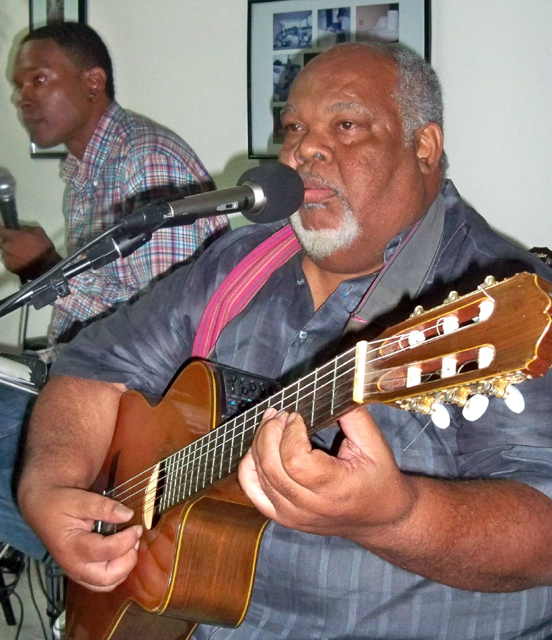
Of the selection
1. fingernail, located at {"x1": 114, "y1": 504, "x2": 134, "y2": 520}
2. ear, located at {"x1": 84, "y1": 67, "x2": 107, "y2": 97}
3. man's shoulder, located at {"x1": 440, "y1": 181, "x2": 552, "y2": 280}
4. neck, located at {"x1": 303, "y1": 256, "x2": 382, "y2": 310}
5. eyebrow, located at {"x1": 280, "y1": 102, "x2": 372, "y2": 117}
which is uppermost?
eyebrow, located at {"x1": 280, "y1": 102, "x2": 372, "y2": 117}

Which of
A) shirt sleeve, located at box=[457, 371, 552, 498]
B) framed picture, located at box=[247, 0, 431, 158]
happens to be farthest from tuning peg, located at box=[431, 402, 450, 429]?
framed picture, located at box=[247, 0, 431, 158]

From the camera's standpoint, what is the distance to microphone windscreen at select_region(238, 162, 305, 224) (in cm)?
100

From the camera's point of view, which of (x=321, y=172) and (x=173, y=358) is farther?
(x=173, y=358)

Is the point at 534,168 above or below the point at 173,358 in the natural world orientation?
above

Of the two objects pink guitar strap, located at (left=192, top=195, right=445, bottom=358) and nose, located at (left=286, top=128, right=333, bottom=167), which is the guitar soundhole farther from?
nose, located at (left=286, top=128, right=333, bottom=167)

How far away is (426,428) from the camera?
110cm

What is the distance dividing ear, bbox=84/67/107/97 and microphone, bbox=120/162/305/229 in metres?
1.70

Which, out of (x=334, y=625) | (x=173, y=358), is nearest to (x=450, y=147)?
(x=173, y=358)

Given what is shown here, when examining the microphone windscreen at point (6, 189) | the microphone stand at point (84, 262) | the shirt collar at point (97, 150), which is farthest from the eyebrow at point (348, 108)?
the microphone windscreen at point (6, 189)

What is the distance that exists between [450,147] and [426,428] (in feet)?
4.74

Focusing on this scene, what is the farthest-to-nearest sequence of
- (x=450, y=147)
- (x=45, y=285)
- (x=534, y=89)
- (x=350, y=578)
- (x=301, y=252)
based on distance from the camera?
1. (x=450, y=147)
2. (x=534, y=89)
3. (x=301, y=252)
4. (x=350, y=578)
5. (x=45, y=285)

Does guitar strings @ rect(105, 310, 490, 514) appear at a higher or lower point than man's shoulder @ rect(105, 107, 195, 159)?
lower

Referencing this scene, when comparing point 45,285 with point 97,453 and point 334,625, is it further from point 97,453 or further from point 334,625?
point 334,625

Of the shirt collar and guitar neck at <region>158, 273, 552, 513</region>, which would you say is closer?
guitar neck at <region>158, 273, 552, 513</region>
